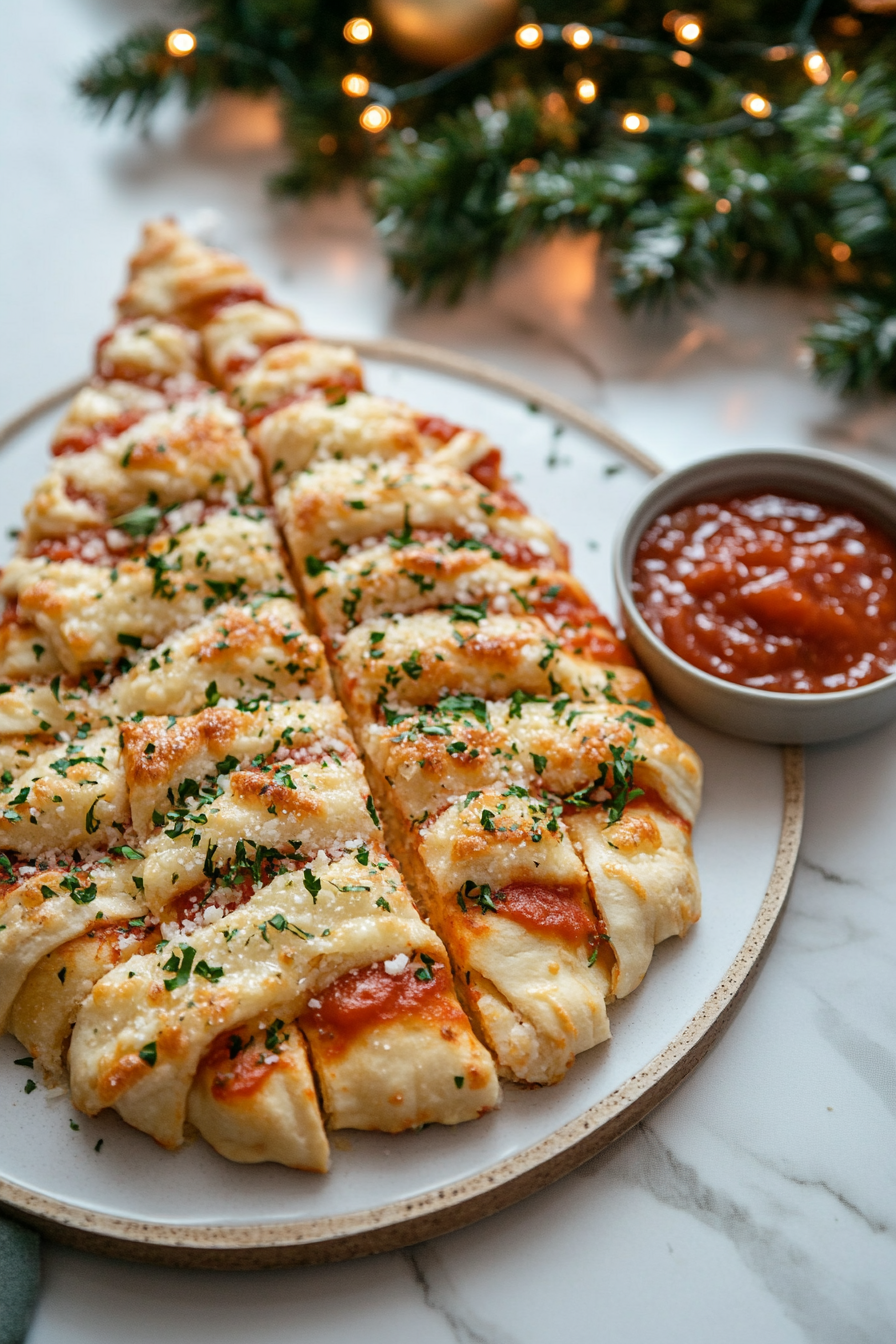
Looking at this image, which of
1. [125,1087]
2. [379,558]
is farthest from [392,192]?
[125,1087]

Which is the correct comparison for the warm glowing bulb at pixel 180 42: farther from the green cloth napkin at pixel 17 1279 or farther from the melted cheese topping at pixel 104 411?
the green cloth napkin at pixel 17 1279

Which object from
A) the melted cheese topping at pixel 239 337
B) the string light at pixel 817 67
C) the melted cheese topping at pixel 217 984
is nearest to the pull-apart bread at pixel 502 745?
the melted cheese topping at pixel 217 984

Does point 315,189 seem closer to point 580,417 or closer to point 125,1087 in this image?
point 580,417

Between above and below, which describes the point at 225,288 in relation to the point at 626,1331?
above

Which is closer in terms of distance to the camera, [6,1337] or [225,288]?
[6,1337]

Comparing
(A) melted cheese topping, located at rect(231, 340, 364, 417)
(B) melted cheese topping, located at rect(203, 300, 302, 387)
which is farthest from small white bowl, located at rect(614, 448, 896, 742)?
(B) melted cheese topping, located at rect(203, 300, 302, 387)

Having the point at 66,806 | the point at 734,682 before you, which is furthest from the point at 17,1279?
the point at 734,682

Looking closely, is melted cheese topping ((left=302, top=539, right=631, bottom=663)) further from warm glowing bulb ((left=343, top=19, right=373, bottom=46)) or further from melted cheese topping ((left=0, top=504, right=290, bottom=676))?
warm glowing bulb ((left=343, top=19, right=373, bottom=46))
